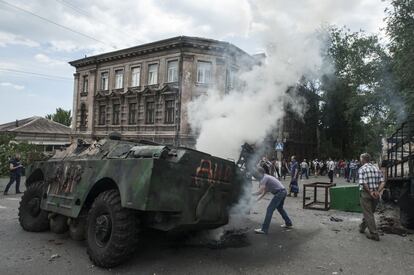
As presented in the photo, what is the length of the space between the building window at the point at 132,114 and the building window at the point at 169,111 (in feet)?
11.9

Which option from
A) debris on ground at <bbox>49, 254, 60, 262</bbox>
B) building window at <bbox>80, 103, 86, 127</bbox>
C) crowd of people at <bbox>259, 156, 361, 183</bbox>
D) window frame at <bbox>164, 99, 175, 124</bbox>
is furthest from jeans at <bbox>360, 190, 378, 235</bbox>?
building window at <bbox>80, 103, 86, 127</bbox>

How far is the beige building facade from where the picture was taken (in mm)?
28391

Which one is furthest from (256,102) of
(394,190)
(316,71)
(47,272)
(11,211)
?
(11,211)

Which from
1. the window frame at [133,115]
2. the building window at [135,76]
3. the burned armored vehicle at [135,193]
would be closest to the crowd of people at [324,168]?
the window frame at [133,115]

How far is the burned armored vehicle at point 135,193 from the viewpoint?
5.73 metres

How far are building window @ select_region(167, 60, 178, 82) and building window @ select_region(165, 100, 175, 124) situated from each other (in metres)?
1.73

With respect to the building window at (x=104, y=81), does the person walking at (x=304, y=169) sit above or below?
below

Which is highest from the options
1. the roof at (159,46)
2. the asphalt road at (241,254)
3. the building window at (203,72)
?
the roof at (159,46)

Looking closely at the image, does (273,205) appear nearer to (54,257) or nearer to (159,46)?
(54,257)

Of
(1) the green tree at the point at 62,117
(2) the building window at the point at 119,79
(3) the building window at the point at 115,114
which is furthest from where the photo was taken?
(1) the green tree at the point at 62,117

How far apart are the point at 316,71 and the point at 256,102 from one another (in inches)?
83.0

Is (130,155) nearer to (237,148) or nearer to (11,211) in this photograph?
(237,148)

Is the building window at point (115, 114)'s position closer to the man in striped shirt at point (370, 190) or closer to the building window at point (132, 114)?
the building window at point (132, 114)

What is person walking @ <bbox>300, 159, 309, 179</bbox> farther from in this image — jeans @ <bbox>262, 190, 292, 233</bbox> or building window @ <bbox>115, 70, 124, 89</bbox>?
jeans @ <bbox>262, 190, 292, 233</bbox>
